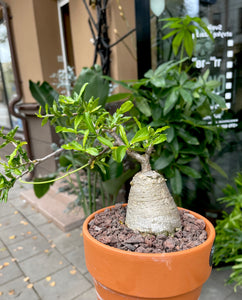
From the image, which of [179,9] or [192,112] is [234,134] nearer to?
[192,112]

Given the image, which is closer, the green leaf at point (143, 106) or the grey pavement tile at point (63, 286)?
the green leaf at point (143, 106)

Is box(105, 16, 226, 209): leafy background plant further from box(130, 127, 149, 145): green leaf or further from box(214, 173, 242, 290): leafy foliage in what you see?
box(130, 127, 149, 145): green leaf

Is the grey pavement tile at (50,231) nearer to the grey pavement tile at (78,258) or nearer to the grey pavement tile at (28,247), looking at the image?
the grey pavement tile at (28,247)

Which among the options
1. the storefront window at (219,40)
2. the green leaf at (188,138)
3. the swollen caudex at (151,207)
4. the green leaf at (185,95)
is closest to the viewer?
the swollen caudex at (151,207)

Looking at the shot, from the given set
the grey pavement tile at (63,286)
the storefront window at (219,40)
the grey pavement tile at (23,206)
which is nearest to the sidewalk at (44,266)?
the grey pavement tile at (63,286)

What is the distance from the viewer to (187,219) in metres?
0.84

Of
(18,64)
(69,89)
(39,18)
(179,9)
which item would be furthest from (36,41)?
(179,9)

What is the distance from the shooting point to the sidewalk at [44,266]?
4.89 ft

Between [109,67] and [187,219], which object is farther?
[109,67]

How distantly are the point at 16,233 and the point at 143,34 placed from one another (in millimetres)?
2084

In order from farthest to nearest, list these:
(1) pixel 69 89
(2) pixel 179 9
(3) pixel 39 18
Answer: (3) pixel 39 18 → (1) pixel 69 89 → (2) pixel 179 9

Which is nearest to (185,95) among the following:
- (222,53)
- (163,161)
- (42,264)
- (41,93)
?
(163,161)

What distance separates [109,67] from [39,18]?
3.97 ft

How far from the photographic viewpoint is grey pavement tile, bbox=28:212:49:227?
2390 mm
